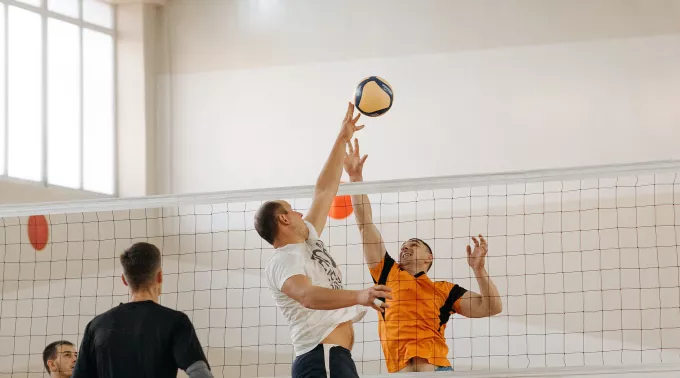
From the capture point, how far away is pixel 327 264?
4.87 meters

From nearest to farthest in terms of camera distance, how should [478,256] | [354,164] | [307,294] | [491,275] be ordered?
[307,294]
[354,164]
[478,256]
[491,275]

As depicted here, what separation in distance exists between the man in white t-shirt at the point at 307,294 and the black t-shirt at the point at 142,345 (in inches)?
23.2

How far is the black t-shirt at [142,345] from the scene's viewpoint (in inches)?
166

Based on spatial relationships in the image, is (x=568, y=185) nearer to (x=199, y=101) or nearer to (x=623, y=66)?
(x=623, y=66)

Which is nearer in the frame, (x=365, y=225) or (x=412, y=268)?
(x=365, y=225)

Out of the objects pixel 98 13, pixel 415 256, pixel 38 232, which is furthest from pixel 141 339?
pixel 98 13

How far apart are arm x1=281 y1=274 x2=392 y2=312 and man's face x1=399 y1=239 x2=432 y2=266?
6.49 ft

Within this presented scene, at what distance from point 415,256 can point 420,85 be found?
226 inches

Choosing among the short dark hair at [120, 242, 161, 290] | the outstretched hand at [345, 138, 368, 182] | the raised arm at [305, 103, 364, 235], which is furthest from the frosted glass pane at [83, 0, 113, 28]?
the short dark hair at [120, 242, 161, 290]

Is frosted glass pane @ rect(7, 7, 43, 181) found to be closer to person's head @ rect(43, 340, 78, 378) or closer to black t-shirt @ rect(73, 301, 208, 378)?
person's head @ rect(43, 340, 78, 378)

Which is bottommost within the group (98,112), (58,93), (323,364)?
(323,364)

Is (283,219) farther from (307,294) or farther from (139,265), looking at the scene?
(139,265)

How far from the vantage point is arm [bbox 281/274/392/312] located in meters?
4.24

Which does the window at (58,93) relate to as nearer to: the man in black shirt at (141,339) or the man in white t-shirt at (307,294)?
the man in white t-shirt at (307,294)
